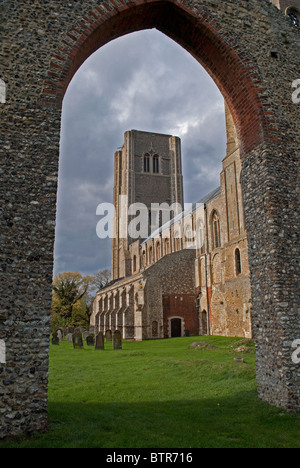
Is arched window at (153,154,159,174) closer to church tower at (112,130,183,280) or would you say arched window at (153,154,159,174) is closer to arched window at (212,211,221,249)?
church tower at (112,130,183,280)

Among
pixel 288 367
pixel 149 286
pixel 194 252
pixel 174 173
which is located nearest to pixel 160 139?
pixel 174 173

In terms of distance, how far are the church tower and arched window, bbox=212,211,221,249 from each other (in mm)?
22646

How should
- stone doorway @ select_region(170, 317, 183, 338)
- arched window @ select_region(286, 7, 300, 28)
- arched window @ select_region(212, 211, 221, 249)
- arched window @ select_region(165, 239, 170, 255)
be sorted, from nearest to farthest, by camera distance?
arched window @ select_region(286, 7, 300, 28) < stone doorway @ select_region(170, 317, 183, 338) < arched window @ select_region(212, 211, 221, 249) < arched window @ select_region(165, 239, 170, 255)

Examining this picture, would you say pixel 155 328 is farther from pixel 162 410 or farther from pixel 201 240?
pixel 162 410

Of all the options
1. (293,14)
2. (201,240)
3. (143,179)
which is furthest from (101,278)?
(293,14)

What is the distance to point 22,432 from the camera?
5.32 meters

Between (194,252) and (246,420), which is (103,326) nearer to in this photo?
(194,252)

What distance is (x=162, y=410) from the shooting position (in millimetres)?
6996

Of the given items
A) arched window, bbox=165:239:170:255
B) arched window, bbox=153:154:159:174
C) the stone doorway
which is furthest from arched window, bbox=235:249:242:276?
arched window, bbox=153:154:159:174

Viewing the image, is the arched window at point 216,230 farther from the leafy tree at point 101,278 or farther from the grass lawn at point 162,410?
the leafy tree at point 101,278

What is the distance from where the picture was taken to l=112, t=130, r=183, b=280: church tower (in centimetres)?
5344

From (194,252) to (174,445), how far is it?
28.5 metres

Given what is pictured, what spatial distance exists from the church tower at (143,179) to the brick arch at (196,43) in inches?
1713

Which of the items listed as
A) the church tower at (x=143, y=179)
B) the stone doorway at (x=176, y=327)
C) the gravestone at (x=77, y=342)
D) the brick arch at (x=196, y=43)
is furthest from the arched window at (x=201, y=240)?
the brick arch at (x=196, y=43)
